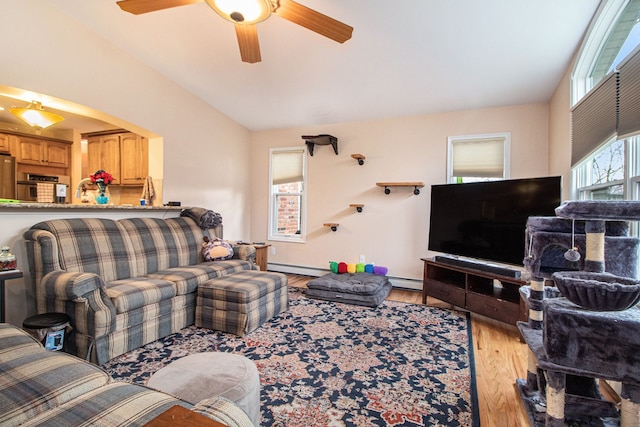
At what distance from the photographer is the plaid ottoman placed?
2.59 m

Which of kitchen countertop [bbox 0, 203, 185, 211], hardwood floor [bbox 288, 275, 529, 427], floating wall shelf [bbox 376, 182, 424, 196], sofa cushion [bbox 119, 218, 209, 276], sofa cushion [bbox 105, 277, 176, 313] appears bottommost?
hardwood floor [bbox 288, 275, 529, 427]

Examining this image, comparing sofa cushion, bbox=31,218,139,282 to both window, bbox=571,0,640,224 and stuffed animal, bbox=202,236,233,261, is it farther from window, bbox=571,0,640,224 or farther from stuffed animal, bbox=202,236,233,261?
window, bbox=571,0,640,224

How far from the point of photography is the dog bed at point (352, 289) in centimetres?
349

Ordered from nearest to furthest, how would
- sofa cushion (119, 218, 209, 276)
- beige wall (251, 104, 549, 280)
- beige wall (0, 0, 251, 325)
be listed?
1. beige wall (0, 0, 251, 325)
2. sofa cushion (119, 218, 209, 276)
3. beige wall (251, 104, 549, 280)

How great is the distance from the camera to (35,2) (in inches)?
101

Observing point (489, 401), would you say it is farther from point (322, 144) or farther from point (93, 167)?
point (93, 167)

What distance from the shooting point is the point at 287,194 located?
5.08 m

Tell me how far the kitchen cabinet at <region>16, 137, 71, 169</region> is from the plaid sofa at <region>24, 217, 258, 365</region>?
3.07 meters

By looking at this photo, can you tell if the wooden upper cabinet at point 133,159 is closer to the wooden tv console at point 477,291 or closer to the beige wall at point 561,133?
the wooden tv console at point 477,291

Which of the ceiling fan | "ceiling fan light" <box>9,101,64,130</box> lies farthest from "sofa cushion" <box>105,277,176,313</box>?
the ceiling fan

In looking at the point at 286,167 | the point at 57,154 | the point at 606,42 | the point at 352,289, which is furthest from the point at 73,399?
the point at 57,154

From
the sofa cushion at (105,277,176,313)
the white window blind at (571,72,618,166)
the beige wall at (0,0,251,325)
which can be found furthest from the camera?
the beige wall at (0,0,251,325)

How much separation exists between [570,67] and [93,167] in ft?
20.6

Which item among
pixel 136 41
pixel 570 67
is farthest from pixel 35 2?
pixel 570 67
